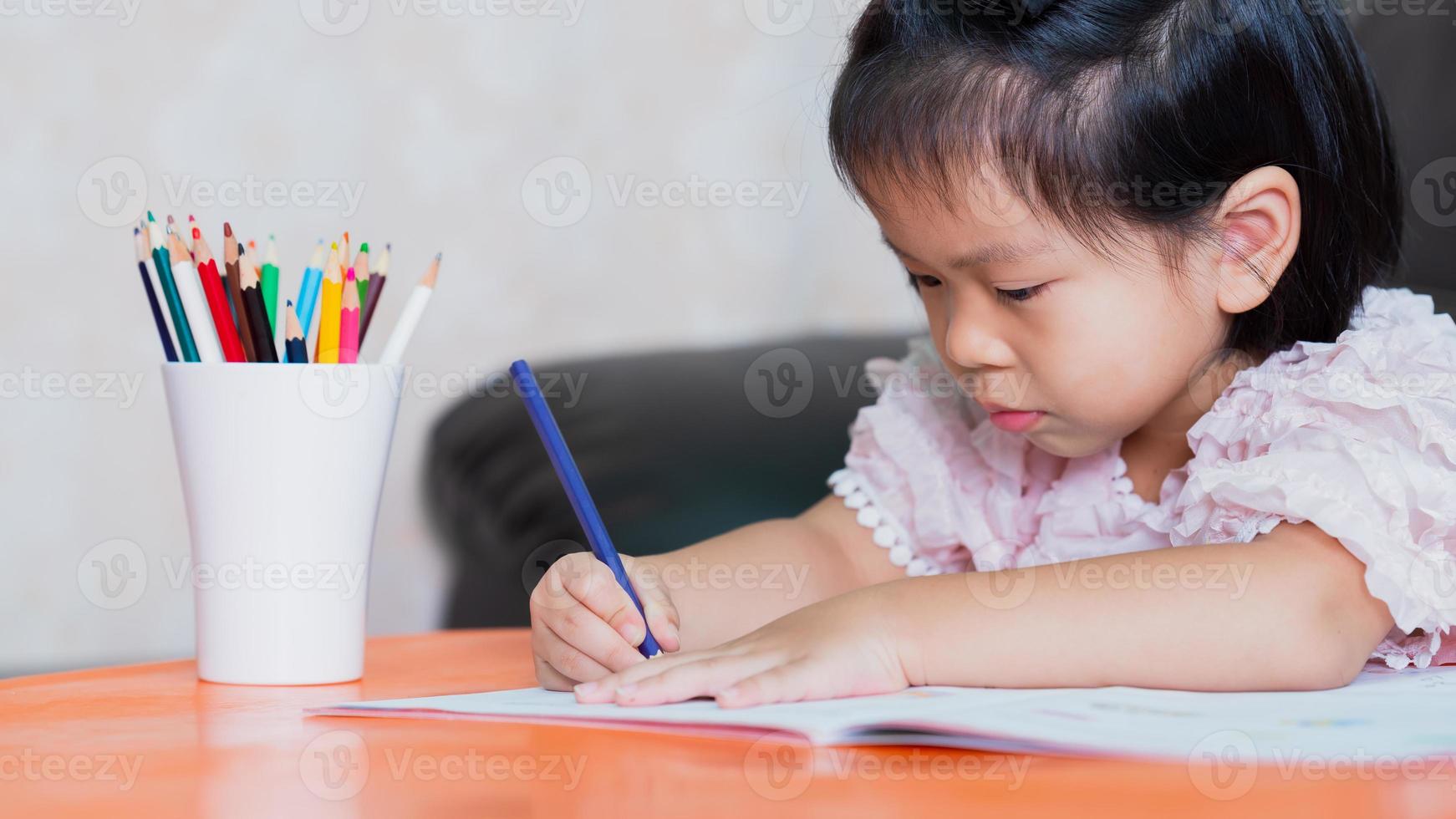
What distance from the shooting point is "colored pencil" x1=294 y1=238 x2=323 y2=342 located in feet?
2.23

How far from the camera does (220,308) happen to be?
25.7 inches

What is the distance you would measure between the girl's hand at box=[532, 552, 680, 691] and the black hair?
27 centimetres

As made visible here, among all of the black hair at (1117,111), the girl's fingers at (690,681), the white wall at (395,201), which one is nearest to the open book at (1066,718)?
the girl's fingers at (690,681)

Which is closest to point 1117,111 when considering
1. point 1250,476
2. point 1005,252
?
point 1005,252

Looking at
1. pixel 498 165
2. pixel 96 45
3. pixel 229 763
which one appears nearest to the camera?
pixel 229 763

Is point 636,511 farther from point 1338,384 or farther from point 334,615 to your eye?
point 1338,384

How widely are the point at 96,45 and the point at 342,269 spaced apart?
0.85m

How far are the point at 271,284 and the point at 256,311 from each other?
4 cm

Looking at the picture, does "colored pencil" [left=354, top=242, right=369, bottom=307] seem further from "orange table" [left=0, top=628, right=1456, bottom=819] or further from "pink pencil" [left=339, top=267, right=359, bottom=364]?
"orange table" [left=0, top=628, right=1456, bottom=819]

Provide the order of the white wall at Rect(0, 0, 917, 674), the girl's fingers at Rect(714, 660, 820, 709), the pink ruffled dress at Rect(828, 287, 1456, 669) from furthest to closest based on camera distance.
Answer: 1. the white wall at Rect(0, 0, 917, 674)
2. the pink ruffled dress at Rect(828, 287, 1456, 669)
3. the girl's fingers at Rect(714, 660, 820, 709)

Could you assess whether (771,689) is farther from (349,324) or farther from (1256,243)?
(1256,243)

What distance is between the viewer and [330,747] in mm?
503

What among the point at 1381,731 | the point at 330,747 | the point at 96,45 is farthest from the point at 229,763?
the point at 96,45

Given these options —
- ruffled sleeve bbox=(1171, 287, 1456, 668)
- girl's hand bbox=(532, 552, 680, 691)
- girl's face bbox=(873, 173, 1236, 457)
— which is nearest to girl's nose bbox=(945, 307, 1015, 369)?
girl's face bbox=(873, 173, 1236, 457)
